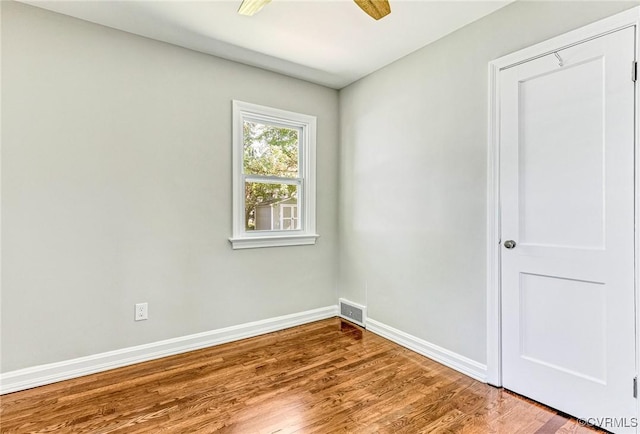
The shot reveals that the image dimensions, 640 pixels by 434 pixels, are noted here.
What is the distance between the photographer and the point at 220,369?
93.4 inches

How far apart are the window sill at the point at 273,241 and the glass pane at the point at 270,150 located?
2.09 feet

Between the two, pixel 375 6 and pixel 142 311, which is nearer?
pixel 375 6

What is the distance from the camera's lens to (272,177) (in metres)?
3.17

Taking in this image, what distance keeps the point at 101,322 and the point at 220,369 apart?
951 mm

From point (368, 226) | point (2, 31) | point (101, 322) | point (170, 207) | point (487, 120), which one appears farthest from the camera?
point (368, 226)

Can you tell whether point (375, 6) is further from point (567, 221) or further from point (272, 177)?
point (272, 177)

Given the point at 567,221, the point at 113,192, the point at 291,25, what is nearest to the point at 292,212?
the point at 113,192

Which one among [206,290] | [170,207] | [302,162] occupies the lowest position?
[206,290]

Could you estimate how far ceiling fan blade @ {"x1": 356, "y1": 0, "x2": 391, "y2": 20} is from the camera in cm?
172

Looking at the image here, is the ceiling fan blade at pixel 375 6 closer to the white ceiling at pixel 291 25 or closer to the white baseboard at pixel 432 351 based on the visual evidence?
the white ceiling at pixel 291 25

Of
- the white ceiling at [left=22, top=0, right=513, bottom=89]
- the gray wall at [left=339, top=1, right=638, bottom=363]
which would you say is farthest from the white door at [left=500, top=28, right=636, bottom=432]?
the white ceiling at [left=22, top=0, right=513, bottom=89]

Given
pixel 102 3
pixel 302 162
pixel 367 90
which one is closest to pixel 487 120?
pixel 367 90

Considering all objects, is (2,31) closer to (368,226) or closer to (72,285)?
(72,285)

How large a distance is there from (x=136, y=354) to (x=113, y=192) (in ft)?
4.16
